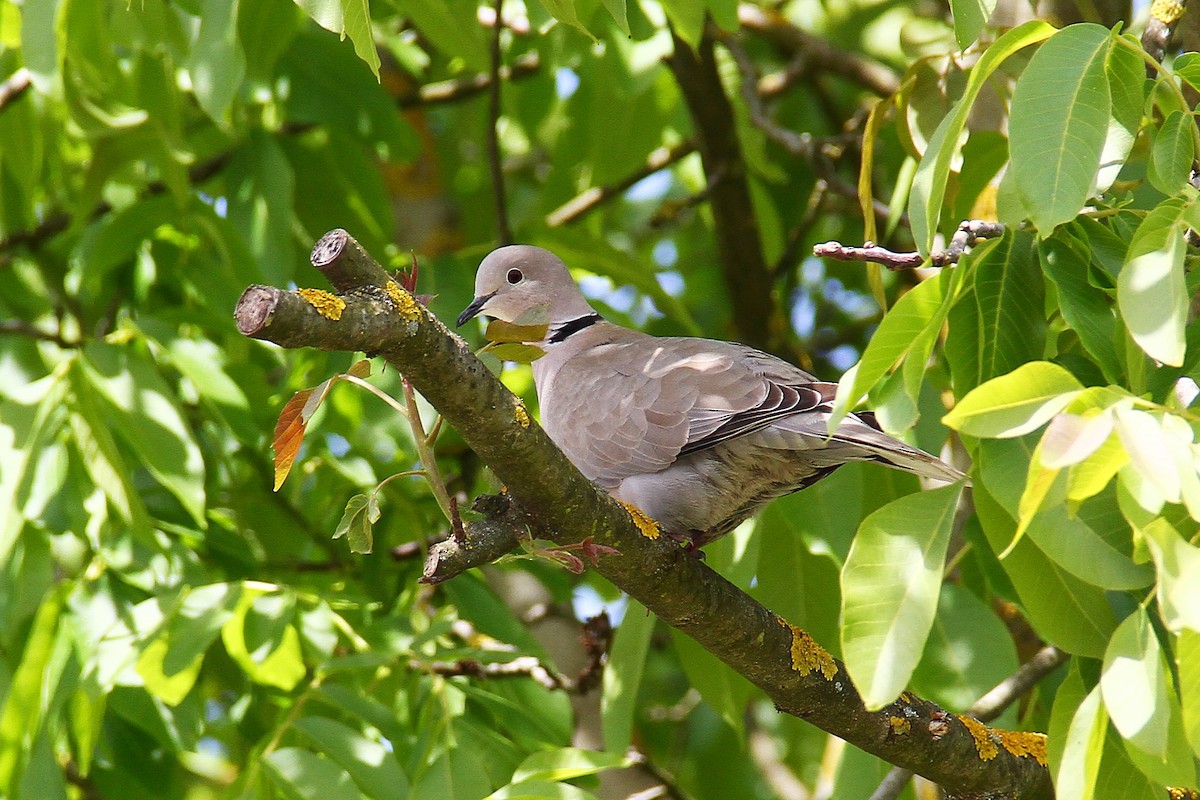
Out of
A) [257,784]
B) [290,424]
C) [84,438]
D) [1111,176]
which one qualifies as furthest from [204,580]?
[1111,176]

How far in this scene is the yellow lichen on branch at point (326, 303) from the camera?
5.15ft

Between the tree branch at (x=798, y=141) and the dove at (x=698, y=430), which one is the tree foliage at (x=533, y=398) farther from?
the dove at (x=698, y=430)

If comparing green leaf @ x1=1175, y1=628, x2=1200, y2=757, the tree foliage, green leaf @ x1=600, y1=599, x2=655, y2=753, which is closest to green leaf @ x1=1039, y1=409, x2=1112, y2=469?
the tree foliage

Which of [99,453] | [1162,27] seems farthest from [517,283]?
[1162,27]

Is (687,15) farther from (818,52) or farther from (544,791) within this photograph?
(818,52)

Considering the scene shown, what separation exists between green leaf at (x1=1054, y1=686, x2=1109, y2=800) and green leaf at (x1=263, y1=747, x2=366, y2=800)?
4.59 ft

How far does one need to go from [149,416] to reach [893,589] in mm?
2000

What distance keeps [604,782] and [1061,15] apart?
2647mm

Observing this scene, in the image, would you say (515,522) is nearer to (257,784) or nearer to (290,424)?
(290,424)

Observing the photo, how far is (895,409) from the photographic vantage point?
71.2 inches

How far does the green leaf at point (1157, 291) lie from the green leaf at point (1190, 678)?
310mm

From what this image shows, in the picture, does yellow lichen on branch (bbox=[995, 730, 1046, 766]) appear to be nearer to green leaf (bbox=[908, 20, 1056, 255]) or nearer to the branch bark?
the branch bark

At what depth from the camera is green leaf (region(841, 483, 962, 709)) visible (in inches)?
62.2

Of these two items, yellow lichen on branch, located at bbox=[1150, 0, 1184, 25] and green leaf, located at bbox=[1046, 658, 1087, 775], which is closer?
green leaf, located at bbox=[1046, 658, 1087, 775]
